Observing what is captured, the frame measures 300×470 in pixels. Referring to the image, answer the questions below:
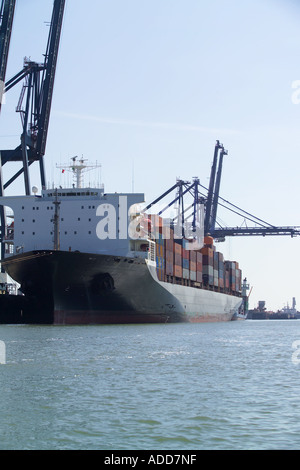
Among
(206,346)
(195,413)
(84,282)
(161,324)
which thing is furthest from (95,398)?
(161,324)

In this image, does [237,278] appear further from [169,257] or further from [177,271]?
[169,257]

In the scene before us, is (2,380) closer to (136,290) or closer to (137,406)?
(137,406)

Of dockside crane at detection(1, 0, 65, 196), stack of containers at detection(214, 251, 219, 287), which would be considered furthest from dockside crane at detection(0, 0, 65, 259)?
stack of containers at detection(214, 251, 219, 287)

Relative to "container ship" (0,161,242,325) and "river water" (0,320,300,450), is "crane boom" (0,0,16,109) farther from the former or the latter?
"river water" (0,320,300,450)

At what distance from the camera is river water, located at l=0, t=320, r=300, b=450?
1030 centimetres

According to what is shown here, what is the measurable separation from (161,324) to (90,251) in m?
7.49

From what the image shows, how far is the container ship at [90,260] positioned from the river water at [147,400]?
13854 millimetres

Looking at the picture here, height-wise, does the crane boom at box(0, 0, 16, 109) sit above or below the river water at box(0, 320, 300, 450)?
above

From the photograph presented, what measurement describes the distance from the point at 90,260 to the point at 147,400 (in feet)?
78.1

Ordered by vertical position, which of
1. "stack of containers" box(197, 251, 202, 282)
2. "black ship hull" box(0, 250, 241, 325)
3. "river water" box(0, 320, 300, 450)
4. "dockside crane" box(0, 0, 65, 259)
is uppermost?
"dockside crane" box(0, 0, 65, 259)

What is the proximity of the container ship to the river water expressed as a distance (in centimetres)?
1385

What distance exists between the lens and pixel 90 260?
121 ft

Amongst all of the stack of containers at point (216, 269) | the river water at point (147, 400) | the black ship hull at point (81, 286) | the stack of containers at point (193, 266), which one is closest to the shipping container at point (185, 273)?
the stack of containers at point (193, 266)
